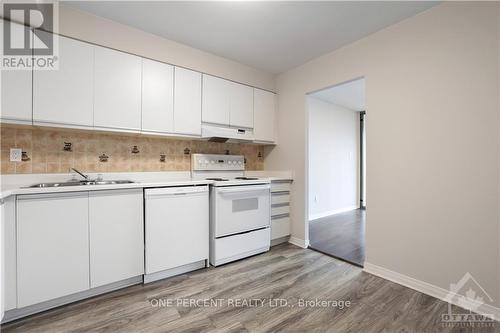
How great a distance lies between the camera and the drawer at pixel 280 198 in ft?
9.51

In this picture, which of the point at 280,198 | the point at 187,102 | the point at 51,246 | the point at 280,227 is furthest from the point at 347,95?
the point at 51,246

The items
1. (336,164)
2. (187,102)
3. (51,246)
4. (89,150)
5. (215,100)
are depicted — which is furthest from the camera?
(336,164)

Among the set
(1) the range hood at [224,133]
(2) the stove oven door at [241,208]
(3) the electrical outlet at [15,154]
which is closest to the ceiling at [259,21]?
(1) the range hood at [224,133]

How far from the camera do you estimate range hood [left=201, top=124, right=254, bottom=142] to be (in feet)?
8.45

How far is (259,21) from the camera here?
2.03 metres

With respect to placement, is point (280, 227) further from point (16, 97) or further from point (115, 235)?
point (16, 97)

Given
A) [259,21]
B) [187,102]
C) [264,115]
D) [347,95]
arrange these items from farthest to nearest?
1. [347,95]
2. [264,115]
3. [187,102]
4. [259,21]

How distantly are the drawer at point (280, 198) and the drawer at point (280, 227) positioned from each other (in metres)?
0.23

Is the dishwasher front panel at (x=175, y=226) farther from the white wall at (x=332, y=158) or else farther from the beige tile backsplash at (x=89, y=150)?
the white wall at (x=332, y=158)

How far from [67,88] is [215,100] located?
4.53 ft

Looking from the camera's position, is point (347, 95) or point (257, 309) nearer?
point (257, 309)

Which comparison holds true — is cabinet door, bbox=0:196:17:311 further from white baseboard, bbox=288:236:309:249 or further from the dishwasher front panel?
white baseboard, bbox=288:236:309:249

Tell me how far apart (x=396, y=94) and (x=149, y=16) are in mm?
2359

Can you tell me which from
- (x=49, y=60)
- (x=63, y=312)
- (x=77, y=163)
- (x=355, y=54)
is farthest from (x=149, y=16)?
(x=63, y=312)
